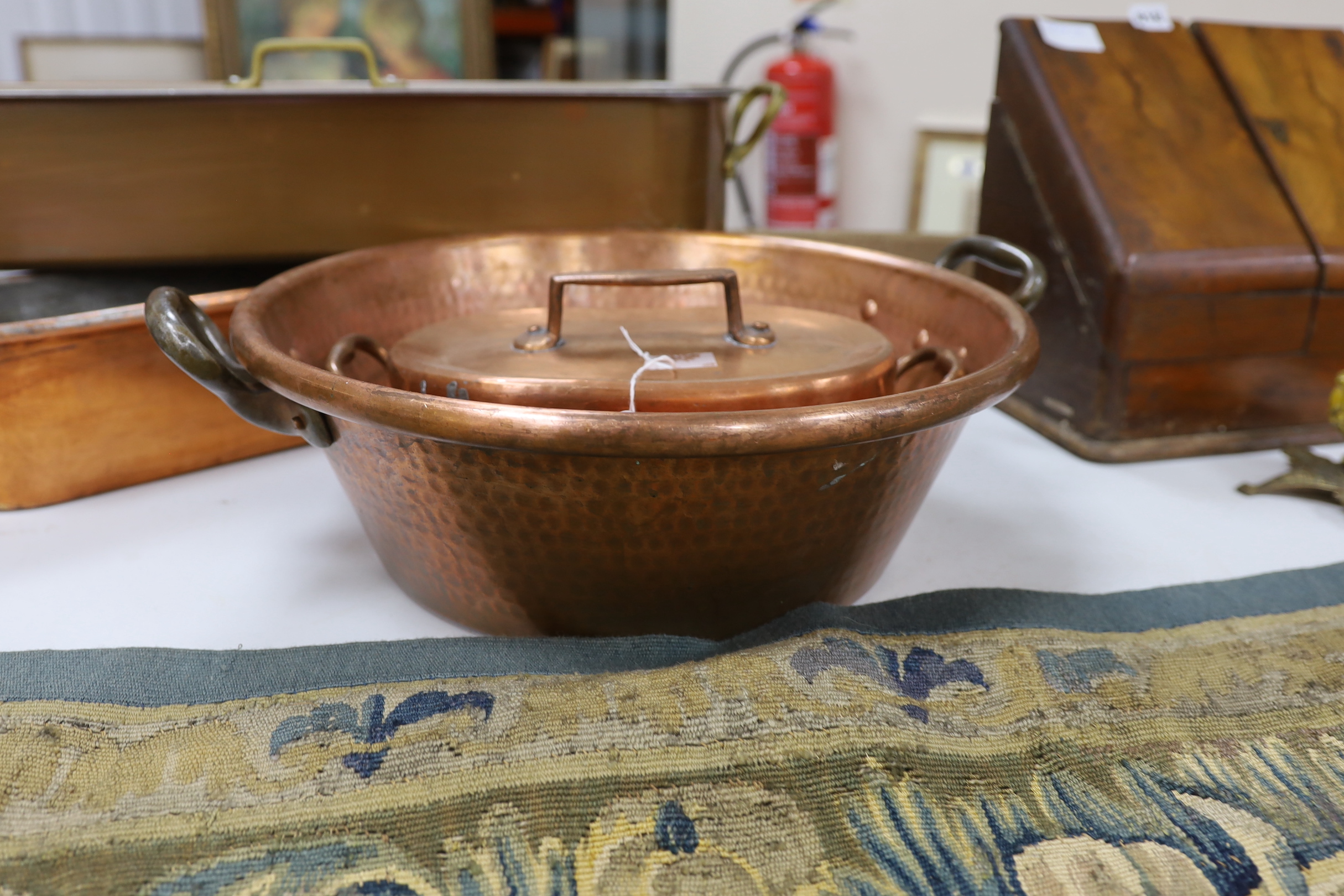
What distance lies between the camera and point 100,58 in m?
2.68

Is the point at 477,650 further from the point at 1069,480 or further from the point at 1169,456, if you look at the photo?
the point at 1169,456

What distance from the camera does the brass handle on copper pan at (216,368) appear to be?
1.89 feet

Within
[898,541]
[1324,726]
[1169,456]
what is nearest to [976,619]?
[898,541]

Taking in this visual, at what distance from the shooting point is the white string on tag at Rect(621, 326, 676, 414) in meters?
0.58

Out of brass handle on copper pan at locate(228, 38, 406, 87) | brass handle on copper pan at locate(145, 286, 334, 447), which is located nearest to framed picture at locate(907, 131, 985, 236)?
brass handle on copper pan at locate(228, 38, 406, 87)

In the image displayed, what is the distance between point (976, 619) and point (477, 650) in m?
0.33

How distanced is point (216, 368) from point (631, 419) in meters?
0.30

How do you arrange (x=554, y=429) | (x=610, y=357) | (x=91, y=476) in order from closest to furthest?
1. (x=554, y=429)
2. (x=610, y=357)
3. (x=91, y=476)

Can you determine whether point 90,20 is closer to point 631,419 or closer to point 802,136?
point 802,136

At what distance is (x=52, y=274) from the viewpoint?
3.57 ft

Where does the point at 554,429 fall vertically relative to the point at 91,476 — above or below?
above

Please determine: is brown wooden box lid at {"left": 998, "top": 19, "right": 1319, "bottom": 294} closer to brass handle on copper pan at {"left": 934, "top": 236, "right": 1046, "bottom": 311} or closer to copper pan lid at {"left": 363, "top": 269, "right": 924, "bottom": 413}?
brass handle on copper pan at {"left": 934, "top": 236, "right": 1046, "bottom": 311}

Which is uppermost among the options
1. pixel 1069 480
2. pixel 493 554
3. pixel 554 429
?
pixel 554 429

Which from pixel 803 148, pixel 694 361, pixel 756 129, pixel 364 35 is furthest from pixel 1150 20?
pixel 364 35
